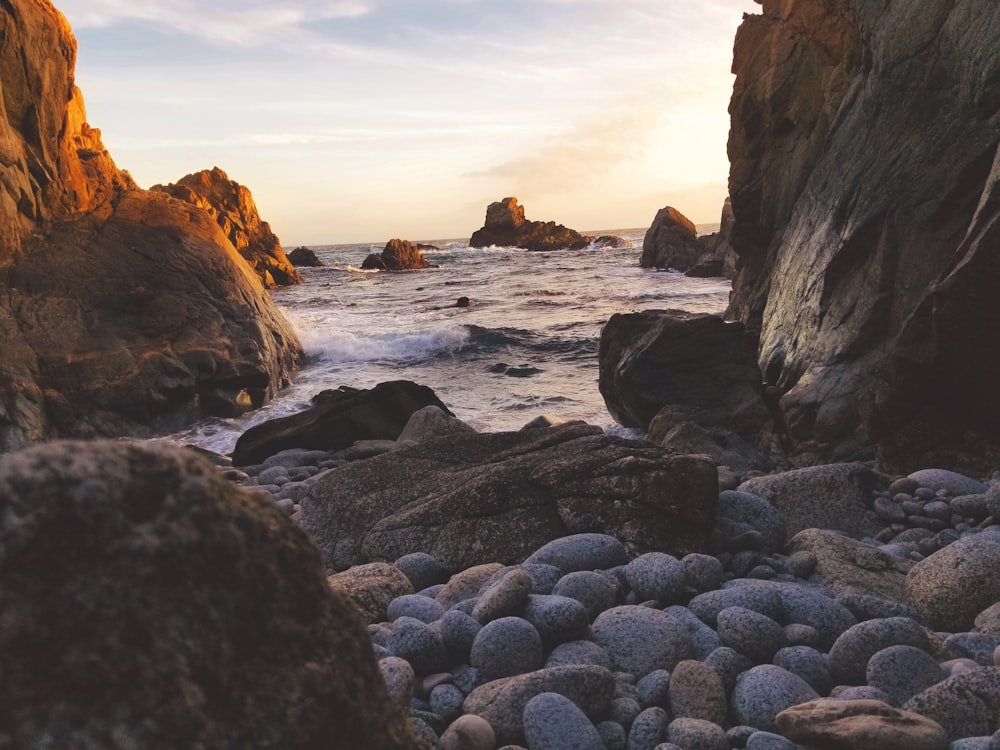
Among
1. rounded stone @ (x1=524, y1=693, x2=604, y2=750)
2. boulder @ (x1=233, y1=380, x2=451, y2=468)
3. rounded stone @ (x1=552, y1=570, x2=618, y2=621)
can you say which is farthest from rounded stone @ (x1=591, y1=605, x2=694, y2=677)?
boulder @ (x1=233, y1=380, x2=451, y2=468)

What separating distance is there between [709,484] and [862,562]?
0.85 metres

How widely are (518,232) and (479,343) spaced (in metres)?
68.2

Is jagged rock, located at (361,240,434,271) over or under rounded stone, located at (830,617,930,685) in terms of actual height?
over

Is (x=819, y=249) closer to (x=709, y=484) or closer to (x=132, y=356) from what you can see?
(x=709, y=484)

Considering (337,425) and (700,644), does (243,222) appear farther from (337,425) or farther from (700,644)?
(700,644)

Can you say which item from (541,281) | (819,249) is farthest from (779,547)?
(541,281)

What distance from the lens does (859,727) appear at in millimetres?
2102

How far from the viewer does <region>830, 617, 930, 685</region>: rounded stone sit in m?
2.75

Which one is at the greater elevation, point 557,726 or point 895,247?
point 895,247

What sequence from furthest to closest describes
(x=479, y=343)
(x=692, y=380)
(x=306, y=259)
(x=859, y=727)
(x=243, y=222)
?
1. (x=306, y=259)
2. (x=243, y=222)
3. (x=479, y=343)
4. (x=692, y=380)
5. (x=859, y=727)

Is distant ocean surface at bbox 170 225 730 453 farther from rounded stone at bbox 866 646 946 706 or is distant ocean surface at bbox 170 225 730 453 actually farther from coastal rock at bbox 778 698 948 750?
coastal rock at bbox 778 698 948 750

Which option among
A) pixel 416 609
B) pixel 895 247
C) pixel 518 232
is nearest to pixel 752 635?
pixel 416 609

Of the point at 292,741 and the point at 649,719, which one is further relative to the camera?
the point at 649,719

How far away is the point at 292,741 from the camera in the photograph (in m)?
1.23
